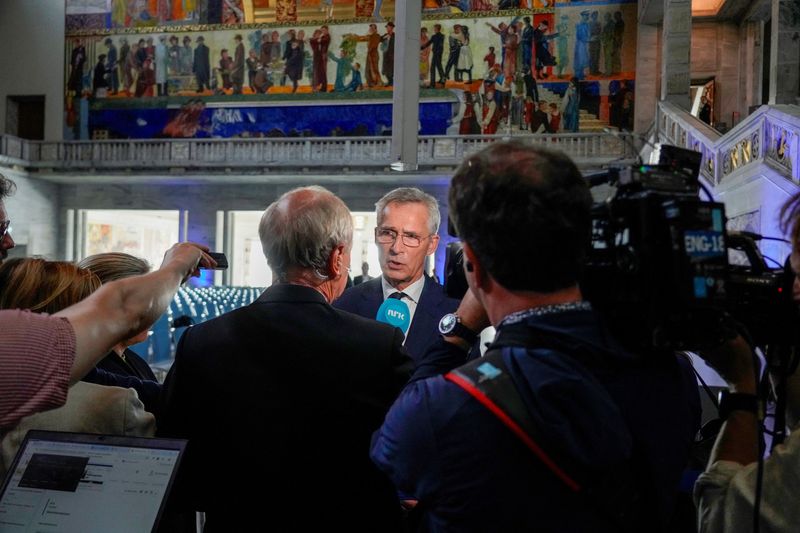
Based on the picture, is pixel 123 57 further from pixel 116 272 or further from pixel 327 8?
pixel 116 272

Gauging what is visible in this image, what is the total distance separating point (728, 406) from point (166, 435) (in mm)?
1318

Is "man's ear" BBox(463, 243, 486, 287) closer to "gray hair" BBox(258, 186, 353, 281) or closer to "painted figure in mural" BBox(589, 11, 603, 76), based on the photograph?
"gray hair" BBox(258, 186, 353, 281)

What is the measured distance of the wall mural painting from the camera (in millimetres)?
18109

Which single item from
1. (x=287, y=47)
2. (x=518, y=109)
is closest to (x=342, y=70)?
(x=287, y=47)

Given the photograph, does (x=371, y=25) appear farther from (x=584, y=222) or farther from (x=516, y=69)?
(x=584, y=222)

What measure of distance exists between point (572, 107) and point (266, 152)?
767 cm

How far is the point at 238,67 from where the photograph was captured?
1975cm

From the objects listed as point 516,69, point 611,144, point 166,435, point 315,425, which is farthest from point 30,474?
point 516,69

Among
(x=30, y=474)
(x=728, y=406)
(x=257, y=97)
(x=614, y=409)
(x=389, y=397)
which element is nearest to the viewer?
(x=614, y=409)

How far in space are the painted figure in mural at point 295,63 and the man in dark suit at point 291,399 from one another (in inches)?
724

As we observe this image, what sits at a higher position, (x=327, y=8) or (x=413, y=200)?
(x=327, y=8)

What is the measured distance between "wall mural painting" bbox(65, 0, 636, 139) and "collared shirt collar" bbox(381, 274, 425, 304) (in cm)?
1568

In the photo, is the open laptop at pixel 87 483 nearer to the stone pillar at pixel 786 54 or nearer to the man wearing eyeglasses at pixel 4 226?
the man wearing eyeglasses at pixel 4 226

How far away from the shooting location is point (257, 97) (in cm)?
1956
